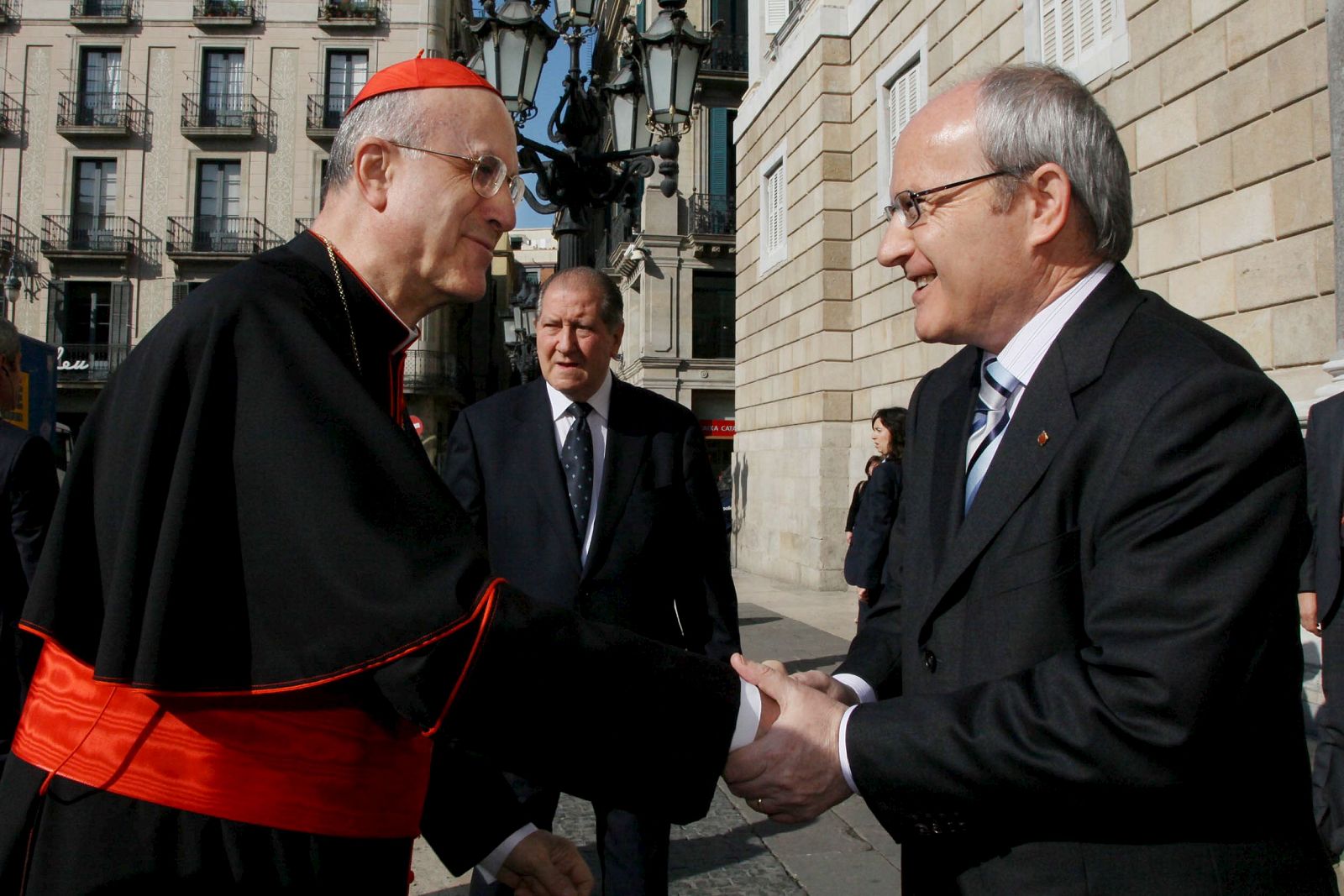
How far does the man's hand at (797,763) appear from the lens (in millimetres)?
1791

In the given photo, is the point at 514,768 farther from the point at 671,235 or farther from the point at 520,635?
the point at 671,235

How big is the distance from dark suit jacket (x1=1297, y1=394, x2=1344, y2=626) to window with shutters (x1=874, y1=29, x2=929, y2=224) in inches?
295

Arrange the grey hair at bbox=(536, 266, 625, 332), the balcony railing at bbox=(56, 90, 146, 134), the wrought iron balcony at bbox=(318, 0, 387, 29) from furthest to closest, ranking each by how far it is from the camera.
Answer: the wrought iron balcony at bbox=(318, 0, 387, 29)
the balcony railing at bbox=(56, 90, 146, 134)
the grey hair at bbox=(536, 266, 625, 332)

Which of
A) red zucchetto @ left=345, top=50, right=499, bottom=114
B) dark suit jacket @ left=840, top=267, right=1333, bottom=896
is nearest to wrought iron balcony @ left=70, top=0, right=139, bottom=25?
red zucchetto @ left=345, top=50, right=499, bottom=114

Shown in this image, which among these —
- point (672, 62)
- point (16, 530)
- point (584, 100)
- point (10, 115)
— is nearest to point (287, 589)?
point (16, 530)

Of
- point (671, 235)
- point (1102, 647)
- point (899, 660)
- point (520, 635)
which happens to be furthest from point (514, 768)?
point (671, 235)

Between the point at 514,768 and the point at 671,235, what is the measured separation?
27.9m

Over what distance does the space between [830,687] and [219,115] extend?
3630 cm

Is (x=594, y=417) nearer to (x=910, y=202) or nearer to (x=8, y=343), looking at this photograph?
(x=910, y=202)

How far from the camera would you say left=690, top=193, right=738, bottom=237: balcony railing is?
1114 inches

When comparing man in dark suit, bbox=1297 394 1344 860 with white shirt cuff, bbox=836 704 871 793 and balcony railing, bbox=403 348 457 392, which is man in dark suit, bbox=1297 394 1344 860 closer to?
white shirt cuff, bbox=836 704 871 793

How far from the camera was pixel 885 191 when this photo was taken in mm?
12250

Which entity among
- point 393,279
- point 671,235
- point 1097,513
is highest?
point 671,235

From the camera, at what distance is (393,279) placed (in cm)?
193
